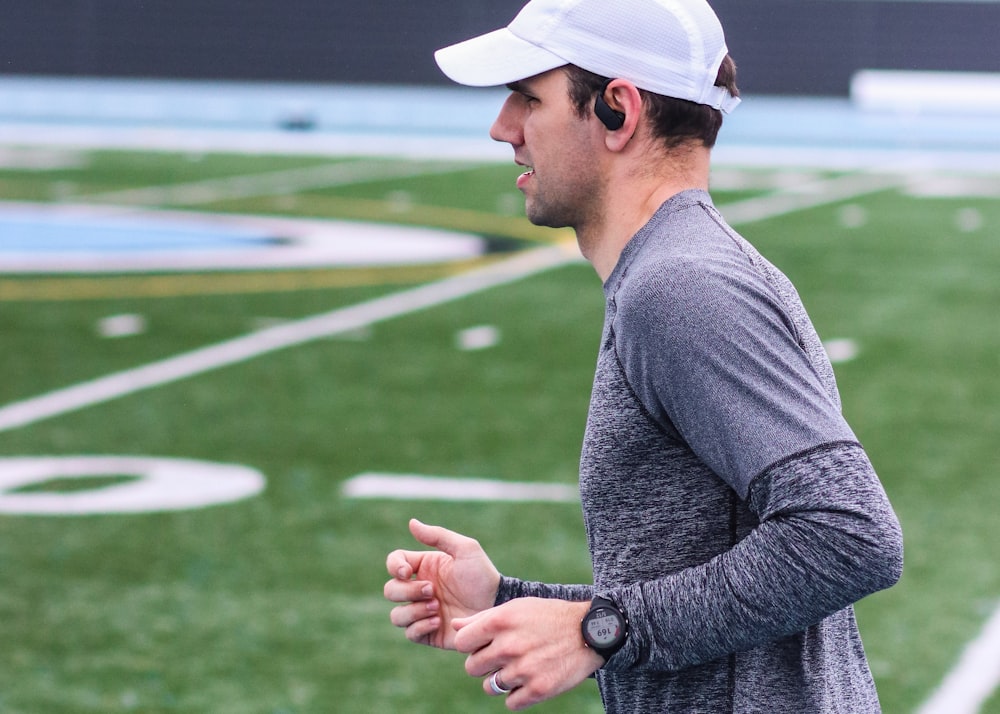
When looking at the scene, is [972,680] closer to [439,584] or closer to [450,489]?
[450,489]

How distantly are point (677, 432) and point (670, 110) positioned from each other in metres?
0.45

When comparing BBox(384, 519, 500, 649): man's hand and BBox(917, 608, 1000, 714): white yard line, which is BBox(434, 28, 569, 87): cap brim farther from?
BBox(917, 608, 1000, 714): white yard line

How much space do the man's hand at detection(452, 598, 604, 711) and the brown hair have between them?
2.16 ft

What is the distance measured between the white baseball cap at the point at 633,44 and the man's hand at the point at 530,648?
0.70m

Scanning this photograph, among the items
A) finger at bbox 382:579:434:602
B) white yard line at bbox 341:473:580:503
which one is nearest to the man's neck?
finger at bbox 382:579:434:602

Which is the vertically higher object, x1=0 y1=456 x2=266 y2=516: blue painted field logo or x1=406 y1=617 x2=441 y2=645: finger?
x1=0 y1=456 x2=266 y2=516: blue painted field logo

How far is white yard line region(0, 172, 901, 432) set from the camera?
27.3 ft

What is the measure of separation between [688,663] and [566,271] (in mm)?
10635

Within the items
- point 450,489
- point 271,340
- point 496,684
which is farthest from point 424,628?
point 271,340

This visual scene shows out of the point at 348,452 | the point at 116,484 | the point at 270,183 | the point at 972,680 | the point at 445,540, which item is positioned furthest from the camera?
the point at 270,183

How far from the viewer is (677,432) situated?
199 centimetres

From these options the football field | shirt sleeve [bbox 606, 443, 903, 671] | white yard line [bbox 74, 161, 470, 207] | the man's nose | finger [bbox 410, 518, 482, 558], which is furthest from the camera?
white yard line [bbox 74, 161, 470, 207]

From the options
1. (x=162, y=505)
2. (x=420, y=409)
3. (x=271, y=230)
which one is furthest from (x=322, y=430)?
(x=271, y=230)

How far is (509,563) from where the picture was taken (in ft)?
19.6
